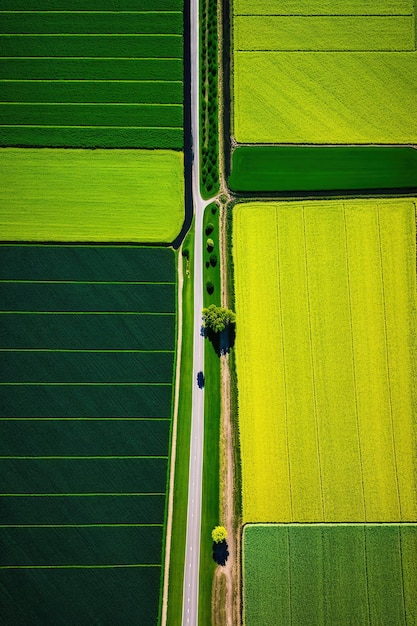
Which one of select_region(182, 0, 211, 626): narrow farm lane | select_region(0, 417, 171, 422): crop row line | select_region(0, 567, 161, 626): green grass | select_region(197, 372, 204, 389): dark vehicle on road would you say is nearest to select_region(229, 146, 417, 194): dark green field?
select_region(182, 0, 211, 626): narrow farm lane

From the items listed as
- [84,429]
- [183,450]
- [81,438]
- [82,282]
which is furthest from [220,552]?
[82,282]

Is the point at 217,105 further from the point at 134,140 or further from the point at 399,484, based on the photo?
the point at 399,484

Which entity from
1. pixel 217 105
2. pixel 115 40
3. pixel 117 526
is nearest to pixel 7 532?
pixel 117 526

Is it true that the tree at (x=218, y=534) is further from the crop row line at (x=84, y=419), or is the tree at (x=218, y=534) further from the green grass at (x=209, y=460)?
the crop row line at (x=84, y=419)

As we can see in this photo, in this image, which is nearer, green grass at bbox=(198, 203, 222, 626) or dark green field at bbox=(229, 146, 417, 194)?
green grass at bbox=(198, 203, 222, 626)

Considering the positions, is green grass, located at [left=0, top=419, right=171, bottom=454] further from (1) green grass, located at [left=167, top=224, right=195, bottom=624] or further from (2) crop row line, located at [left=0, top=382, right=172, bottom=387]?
(2) crop row line, located at [left=0, top=382, right=172, bottom=387]

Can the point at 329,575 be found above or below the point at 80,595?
above

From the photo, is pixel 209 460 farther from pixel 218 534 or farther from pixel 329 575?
pixel 329 575
